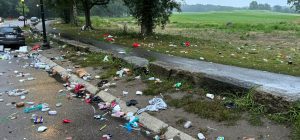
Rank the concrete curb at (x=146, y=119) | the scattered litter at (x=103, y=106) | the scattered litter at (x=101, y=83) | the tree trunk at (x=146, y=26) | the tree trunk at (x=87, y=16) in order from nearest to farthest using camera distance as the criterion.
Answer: the concrete curb at (x=146, y=119) < the scattered litter at (x=103, y=106) < the scattered litter at (x=101, y=83) < the tree trunk at (x=146, y=26) < the tree trunk at (x=87, y=16)

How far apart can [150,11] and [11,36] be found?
8.64 meters

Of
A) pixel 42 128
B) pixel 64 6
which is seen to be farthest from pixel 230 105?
pixel 64 6

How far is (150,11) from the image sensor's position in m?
25.5

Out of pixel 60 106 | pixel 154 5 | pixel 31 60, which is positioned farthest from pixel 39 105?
pixel 154 5

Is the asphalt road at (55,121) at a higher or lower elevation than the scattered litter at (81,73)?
lower

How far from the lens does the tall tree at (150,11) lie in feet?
83.0

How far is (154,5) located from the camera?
25422mm

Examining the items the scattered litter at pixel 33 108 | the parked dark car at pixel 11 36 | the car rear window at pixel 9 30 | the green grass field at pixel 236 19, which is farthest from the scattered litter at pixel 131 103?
the green grass field at pixel 236 19

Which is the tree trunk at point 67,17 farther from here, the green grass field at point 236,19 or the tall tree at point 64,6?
the green grass field at point 236,19

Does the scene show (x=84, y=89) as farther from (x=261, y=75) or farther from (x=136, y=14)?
(x=136, y=14)

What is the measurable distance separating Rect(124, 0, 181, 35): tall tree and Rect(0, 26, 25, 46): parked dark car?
714 cm

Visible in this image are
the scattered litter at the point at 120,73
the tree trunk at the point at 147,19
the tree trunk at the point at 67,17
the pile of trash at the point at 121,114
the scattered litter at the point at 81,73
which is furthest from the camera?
the tree trunk at the point at 67,17

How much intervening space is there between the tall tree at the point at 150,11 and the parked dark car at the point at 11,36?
7.14 m

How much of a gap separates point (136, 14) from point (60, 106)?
57.2 feet
